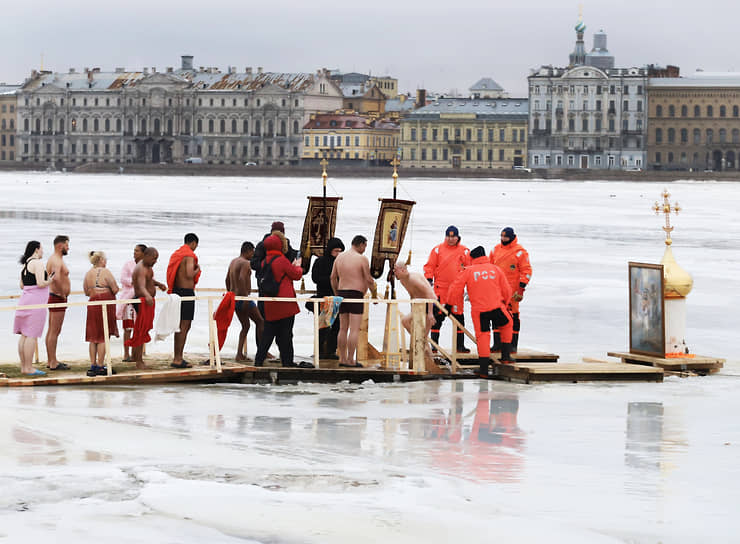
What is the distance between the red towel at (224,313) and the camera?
459 inches

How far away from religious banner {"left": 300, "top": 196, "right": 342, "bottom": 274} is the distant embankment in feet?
285

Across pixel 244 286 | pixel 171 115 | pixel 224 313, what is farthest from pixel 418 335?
pixel 171 115

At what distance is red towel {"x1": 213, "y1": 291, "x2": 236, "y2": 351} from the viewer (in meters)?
11.7

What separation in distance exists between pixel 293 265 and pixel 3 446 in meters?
3.69

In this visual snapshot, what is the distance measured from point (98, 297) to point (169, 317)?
2.06 feet

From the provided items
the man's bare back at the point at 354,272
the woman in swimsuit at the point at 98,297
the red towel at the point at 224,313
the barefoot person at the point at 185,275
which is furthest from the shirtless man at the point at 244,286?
the woman in swimsuit at the point at 98,297

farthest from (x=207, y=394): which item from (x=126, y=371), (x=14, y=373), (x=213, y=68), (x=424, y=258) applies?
(x=213, y=68)

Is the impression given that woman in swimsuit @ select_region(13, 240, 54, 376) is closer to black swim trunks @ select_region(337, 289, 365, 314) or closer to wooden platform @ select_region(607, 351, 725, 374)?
black swim trunks @ select_region(337, 289, 365, 314)

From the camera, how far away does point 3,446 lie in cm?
838

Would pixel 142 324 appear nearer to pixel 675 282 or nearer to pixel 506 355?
pixel 506 355

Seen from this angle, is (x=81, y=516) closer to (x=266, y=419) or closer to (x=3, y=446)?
(x=3, y=446)

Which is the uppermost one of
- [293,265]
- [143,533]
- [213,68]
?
[213,68]

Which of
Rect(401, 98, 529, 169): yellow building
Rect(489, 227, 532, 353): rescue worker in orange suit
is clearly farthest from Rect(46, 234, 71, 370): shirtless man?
Rect(401, 98, 529, 169): yellow building

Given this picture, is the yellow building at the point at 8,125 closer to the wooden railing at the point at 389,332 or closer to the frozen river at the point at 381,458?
the frozen river at the point at 381,458
